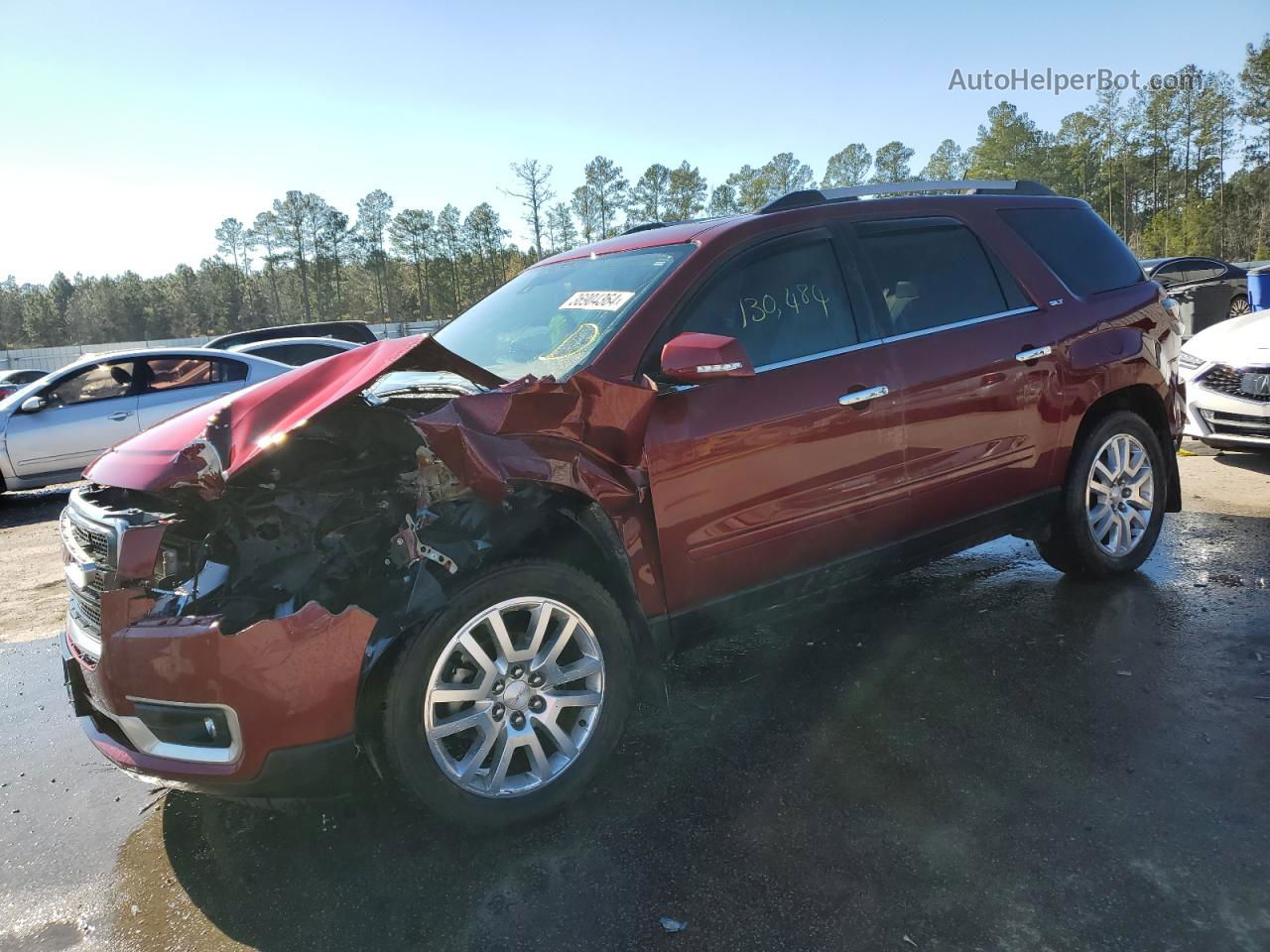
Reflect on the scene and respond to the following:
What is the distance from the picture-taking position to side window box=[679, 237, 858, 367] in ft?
10.1

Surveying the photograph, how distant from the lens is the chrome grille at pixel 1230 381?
6086mm

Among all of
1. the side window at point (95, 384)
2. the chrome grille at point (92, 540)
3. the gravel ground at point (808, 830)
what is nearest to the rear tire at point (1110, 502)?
the gravel ground at point (808, 830)

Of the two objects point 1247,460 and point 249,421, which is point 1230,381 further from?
point 249,421

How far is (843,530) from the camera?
3.26 meters

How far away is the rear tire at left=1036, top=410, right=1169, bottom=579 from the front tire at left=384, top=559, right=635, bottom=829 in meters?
2.69

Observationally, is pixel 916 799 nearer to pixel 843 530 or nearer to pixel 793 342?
pixel 843 530

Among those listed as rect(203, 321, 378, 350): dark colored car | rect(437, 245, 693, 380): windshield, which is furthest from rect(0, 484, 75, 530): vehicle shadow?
rect(437, 245, 693, 380): windshield

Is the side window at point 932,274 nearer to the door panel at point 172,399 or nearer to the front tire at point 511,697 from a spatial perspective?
the front tire at point 511,697

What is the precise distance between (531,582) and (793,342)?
4.72 ft

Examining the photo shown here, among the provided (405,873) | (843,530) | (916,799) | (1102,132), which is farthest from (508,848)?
(1102,132)

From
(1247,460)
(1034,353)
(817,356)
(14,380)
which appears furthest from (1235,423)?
(14,380)

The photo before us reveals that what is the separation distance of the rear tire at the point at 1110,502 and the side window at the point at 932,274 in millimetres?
914

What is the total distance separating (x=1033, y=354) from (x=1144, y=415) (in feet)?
3.67

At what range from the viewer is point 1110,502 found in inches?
168
